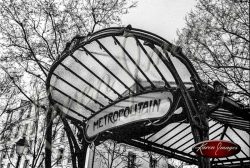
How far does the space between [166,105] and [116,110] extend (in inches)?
47.2

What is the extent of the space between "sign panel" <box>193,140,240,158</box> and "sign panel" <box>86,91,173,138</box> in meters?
0.85

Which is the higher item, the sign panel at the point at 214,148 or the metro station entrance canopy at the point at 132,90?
the metro station entrance canopy at the point at 132,90

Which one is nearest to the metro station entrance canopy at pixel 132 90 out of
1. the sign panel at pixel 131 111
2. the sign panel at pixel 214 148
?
the sign panel at pixel 131 111

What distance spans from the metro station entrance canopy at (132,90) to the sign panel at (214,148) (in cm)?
22

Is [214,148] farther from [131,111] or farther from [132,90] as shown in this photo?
[132,90]

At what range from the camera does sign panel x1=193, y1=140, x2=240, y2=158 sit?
3996 mm

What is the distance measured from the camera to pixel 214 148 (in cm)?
406

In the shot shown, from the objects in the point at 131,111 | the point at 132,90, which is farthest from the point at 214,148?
the point at 132,90

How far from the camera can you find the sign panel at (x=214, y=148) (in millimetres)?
3996

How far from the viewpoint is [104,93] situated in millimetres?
6246

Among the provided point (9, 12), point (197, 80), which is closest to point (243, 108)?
point (197, 80)

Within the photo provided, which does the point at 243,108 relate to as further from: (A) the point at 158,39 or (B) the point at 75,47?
(B) the point at 75,47

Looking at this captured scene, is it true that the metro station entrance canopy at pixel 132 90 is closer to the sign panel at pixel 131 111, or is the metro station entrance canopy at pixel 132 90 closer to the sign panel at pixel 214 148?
the sign panel at pixel 131 111

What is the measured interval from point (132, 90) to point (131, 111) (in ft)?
3.28
